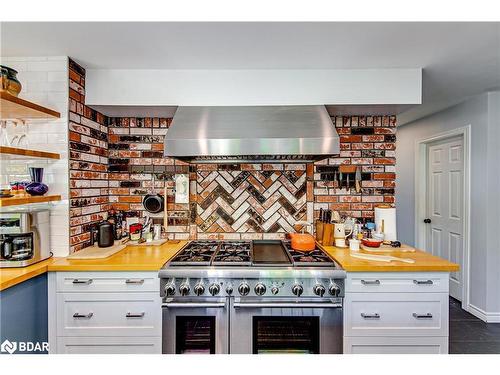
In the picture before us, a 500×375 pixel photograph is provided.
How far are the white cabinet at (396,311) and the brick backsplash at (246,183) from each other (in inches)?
32.9

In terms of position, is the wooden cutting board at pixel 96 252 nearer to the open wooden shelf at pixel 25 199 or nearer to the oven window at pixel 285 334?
the open wooden shelf at pixel 25 199

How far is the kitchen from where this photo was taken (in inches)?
71.6

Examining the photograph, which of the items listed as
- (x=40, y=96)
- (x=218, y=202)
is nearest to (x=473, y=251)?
(x=218, y=202)

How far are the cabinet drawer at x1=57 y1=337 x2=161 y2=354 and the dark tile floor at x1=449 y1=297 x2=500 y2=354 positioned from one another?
259 centimetres

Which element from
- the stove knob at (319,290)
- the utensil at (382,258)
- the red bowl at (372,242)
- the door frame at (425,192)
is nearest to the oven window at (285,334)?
the stove knob at (319,290)

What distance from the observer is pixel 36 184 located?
1.92 m

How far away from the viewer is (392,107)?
234cm

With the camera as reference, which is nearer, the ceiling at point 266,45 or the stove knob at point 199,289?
the ceiling at point 266,45

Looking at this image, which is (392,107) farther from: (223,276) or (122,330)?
(122,330)

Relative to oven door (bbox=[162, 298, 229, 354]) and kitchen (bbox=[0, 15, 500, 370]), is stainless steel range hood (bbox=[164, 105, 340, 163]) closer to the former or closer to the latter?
kitchen (bbox=[0, 15, 500, 370])

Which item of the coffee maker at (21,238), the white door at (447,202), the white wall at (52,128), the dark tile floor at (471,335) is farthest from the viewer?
the white door at (447,202)

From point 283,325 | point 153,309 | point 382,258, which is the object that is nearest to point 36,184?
point 153,309

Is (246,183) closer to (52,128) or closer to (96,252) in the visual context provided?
(96,252)

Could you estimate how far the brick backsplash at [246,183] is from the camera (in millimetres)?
2592
